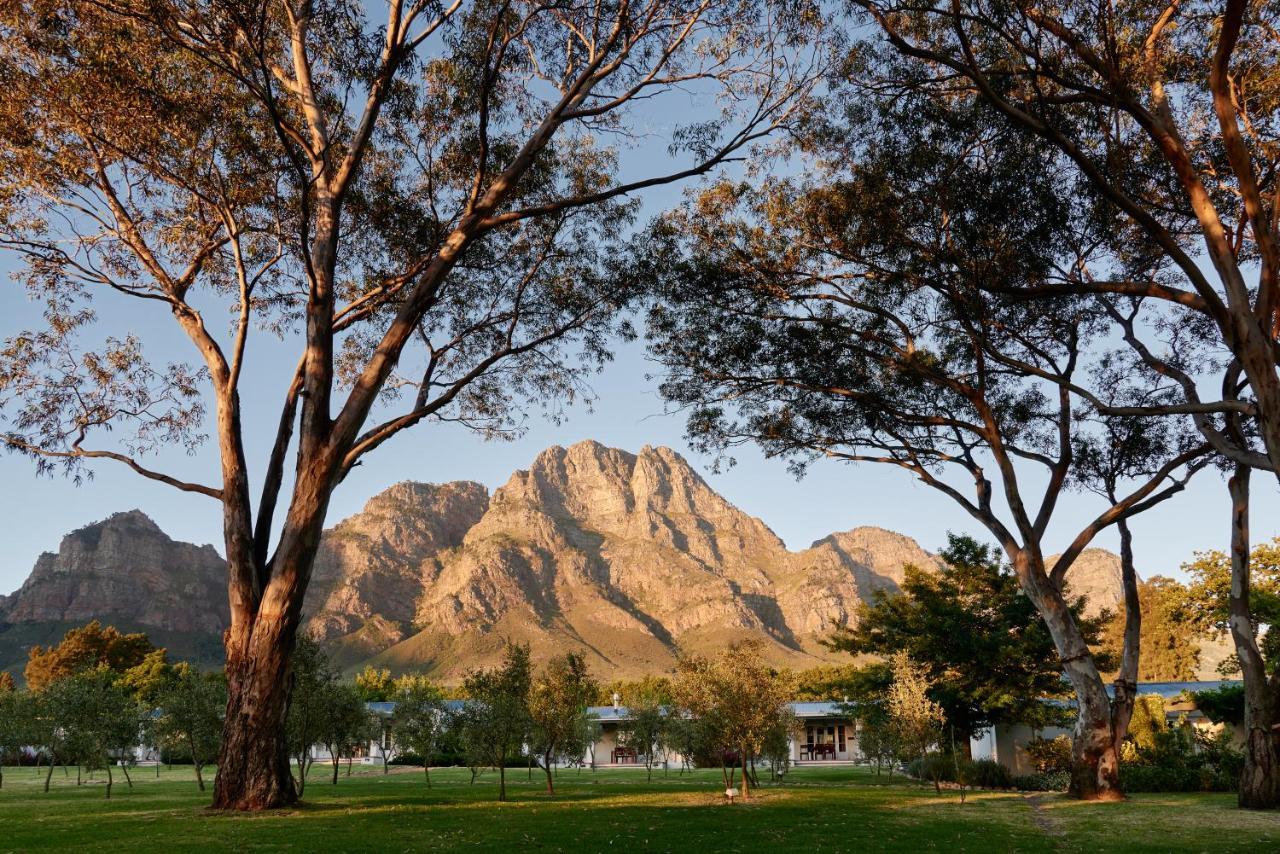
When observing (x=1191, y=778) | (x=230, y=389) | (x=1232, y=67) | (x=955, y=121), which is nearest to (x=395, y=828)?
(x=230, y=389)

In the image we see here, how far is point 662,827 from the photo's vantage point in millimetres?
15219

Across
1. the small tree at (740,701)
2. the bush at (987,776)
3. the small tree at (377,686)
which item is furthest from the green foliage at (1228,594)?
the small tree at (377,686)

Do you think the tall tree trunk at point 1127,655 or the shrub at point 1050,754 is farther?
the shrub at point 1050,754

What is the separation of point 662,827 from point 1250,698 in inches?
536

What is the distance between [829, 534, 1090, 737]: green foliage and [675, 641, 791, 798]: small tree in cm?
776

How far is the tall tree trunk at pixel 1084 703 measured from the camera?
67.4 feet

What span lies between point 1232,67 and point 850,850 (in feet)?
50.3

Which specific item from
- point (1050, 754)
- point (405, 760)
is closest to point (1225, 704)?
point (1050, 754)

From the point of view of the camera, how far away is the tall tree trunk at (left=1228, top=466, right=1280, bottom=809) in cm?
1742

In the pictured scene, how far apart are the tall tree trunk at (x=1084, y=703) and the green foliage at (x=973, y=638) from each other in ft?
29.1

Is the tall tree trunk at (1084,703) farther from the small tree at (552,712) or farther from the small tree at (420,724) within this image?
the small tree at (420,724)

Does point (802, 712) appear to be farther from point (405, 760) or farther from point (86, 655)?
point (86, 655)

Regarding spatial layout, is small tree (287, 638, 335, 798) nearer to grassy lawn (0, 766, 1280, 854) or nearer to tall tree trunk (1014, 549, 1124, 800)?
grassy lawn (0, 766, 1280, 854)

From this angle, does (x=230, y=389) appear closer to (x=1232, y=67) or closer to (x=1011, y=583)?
(x=1232, y=67)
